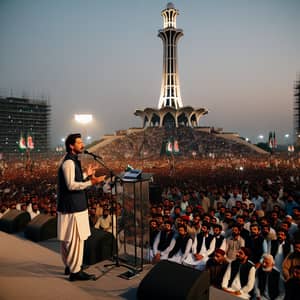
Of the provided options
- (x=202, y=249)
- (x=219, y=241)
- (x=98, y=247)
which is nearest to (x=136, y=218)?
(x=98, y=247)

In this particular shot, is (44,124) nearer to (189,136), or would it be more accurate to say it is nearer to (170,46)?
(189,136)

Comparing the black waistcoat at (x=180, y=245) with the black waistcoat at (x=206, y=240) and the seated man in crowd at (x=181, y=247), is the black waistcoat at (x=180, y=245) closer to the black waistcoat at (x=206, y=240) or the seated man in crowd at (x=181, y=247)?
the seated man in crowd at (x=181, y=247)

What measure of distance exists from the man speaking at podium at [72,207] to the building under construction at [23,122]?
137ft

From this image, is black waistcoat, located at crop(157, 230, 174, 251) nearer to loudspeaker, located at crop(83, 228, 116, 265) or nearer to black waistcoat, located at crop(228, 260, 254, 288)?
loudspeaker, located at crop(83, 228, 116, 265)

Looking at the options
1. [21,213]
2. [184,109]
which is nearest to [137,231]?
[21,213]

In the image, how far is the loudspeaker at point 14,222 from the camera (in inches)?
230

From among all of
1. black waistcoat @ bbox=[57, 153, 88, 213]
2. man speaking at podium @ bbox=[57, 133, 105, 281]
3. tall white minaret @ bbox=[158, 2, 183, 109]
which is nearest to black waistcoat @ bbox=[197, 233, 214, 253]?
man speaking at podium @ bbox=[57, 133, 105, 281]

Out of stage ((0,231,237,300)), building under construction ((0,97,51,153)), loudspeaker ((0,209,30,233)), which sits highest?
building under construction ((0,97,51,153))

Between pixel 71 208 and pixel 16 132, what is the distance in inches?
1845

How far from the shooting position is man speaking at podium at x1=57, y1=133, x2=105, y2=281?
11.1ft

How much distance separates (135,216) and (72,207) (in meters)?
1.01

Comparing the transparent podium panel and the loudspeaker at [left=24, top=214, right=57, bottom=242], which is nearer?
the transparent podium panel

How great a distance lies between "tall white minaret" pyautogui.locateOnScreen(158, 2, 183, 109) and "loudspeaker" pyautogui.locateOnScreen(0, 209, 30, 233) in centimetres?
6139

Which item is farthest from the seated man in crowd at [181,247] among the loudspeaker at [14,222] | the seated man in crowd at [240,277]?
the loudspeaker at [14,222]
